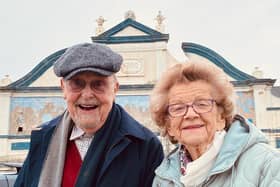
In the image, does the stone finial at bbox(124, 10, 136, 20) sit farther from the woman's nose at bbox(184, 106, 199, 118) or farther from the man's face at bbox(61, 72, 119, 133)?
the woman's nose at bbox(184, 106, 199, 118)

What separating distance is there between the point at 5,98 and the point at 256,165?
55.9ft

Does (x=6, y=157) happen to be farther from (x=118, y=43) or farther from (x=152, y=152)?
(x=152, y=152)

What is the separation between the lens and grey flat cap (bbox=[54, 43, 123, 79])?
2188mm

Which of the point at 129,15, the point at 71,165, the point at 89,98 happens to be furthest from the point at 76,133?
the point at 129,15

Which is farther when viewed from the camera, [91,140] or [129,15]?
[129,15]

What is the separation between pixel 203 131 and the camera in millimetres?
2061

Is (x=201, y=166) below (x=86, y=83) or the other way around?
below

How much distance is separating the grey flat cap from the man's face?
0.05m

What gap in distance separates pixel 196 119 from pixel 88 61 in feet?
2.24

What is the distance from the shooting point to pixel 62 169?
2348 mm

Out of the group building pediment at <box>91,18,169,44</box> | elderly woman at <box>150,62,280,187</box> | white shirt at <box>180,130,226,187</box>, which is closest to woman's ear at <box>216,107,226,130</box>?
elderly woman at <box>150,62,280,187</box>

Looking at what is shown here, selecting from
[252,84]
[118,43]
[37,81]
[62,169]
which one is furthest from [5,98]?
[62,169]

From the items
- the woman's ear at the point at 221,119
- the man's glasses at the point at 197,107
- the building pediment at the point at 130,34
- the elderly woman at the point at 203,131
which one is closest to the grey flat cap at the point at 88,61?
the elderly woman at the point at 203,131

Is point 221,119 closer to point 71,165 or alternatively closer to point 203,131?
point 203,131
